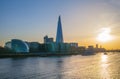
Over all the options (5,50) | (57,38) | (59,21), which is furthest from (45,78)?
(57,38)

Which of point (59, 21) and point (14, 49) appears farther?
point (59, 21)

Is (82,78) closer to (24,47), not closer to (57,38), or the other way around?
(24,47)

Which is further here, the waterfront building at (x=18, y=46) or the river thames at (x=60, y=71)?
the waterfront building at (x=18, y=46)

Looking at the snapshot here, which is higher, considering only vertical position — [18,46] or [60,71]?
[18,46]

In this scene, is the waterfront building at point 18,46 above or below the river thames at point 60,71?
above

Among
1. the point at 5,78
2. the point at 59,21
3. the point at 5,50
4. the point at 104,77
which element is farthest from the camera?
the point at 59,21

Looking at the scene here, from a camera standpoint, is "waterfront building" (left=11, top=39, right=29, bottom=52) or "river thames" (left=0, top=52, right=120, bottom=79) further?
"waterfront building" (left=11, top=39, right=29, bottom=52)

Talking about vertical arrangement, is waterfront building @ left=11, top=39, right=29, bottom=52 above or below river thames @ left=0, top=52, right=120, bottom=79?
above

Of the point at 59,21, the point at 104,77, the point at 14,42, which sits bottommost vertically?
the point at 104,77

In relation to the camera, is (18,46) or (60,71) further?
(18,46)

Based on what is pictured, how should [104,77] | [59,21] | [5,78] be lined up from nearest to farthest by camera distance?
1. [5,78]
2. [104,77]
3. [59,21]

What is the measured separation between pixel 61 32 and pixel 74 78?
153567 mm

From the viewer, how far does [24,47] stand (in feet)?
530

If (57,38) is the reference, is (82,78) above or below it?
below
